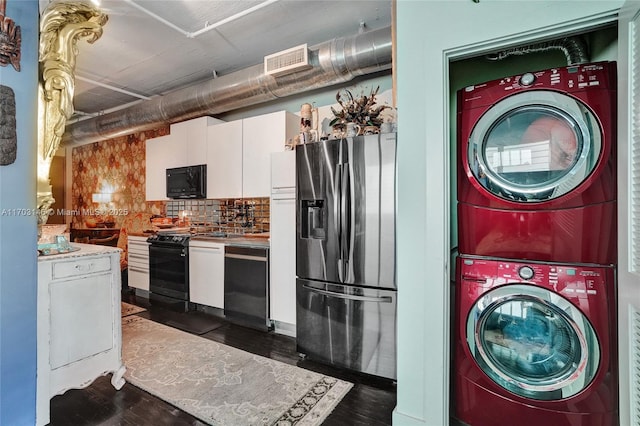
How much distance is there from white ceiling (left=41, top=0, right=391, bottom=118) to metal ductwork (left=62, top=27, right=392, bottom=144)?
22cm

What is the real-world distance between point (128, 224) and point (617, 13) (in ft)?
21.1

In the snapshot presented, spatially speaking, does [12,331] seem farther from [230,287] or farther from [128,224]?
[128,224]

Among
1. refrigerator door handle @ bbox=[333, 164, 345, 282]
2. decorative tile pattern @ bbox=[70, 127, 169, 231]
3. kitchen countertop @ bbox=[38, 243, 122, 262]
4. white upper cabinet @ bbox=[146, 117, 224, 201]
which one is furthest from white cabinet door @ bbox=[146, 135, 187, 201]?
refrigerator door handle @ bbox=[333, 164, 345, 282]

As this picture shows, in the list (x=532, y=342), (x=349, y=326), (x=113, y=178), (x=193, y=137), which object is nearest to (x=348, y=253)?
(x=349, y=326)

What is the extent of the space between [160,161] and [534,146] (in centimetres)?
459

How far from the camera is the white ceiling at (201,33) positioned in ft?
8.20

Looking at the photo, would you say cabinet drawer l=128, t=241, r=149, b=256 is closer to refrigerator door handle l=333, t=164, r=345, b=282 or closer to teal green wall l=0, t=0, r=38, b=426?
teal green wall l=0, t=0, r=38, b=426

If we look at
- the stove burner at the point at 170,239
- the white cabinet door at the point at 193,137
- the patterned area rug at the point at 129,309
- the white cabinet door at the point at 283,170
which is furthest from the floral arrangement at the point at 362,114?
the patterned area rug at the point at 129,309

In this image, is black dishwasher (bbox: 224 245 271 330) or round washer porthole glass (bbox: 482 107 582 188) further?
black dishwasher (bbox: 224 245 271 330)

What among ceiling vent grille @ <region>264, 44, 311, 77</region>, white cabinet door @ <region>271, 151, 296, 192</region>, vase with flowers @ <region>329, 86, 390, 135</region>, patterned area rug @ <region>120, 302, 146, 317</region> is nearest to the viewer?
vase with flowers @ <region>329, 86, 390, 135</region>

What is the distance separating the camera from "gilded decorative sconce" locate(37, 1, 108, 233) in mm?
1772

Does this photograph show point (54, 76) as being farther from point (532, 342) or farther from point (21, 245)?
point (532, 342)

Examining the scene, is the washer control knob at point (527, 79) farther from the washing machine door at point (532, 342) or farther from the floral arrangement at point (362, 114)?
the floral arrangement at point (362, 114)

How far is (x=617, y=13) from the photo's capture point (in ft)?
4.17
